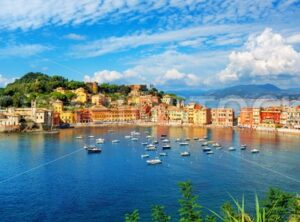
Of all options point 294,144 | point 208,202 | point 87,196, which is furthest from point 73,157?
point 294,144

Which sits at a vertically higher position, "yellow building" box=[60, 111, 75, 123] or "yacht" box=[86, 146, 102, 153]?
"yellow building" box=[60, 111, 75, 123]

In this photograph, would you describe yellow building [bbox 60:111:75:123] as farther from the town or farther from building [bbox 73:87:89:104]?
building [bbox 73:87:89:104]

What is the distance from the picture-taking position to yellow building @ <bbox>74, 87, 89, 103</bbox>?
164 ft

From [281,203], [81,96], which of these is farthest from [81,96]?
[281,203]

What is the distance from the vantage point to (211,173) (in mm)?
16578

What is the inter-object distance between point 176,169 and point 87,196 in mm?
5710

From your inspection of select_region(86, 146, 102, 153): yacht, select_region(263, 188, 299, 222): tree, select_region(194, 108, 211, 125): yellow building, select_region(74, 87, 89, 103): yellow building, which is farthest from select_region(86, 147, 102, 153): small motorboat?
select_region(74, 87, 89, 103): yellow building

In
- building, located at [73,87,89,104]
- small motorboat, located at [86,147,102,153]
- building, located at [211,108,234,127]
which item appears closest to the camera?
small motorboat, located at [86,147,102,153]

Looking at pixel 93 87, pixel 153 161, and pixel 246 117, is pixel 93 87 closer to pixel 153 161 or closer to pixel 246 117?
pixel 246 117

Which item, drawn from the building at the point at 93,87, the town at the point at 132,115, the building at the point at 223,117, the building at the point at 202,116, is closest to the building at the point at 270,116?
the town at the point at 132,115

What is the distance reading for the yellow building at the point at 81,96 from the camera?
49.9m

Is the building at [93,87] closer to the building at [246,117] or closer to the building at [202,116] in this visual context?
the building at [202,116]

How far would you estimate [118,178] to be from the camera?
15727 millimetres

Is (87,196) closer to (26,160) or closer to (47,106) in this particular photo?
(26,160)
